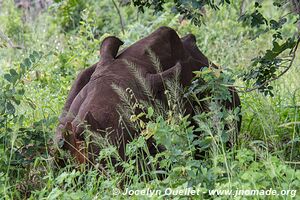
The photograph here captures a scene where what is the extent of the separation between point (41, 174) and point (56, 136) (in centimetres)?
31

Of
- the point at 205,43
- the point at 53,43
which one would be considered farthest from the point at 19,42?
the point at 205,43

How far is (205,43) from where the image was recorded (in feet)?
32.3

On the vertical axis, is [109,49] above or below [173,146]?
above

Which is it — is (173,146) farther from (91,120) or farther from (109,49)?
(109,49)

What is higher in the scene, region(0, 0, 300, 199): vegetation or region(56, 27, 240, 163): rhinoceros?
region(56, 27, 240, 163): rhinoceros

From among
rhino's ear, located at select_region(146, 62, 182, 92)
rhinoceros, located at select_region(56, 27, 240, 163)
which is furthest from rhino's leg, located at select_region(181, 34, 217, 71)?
rhino's ear, located at select_region(146, 62, 182, 92)

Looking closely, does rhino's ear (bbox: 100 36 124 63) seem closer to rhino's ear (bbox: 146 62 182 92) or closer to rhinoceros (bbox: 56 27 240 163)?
rhinoceros (bbox: 56 27 240 163)

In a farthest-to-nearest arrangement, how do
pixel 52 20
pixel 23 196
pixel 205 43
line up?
pixel 52 20, pixel 205 43, pixel 23 196

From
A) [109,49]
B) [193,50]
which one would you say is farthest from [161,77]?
[193,50]

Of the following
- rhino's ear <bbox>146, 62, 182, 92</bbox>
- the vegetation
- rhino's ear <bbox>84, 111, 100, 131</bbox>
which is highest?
rhino's ear <bbox>146, 62, 182, 92</bbox>

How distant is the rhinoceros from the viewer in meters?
4.69

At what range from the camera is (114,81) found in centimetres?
505

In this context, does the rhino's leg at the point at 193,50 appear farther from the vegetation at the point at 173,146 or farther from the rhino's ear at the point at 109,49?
the rhino's ear at the point at 109,49

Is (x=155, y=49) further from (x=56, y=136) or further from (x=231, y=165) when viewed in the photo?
(x=231, y=165)
